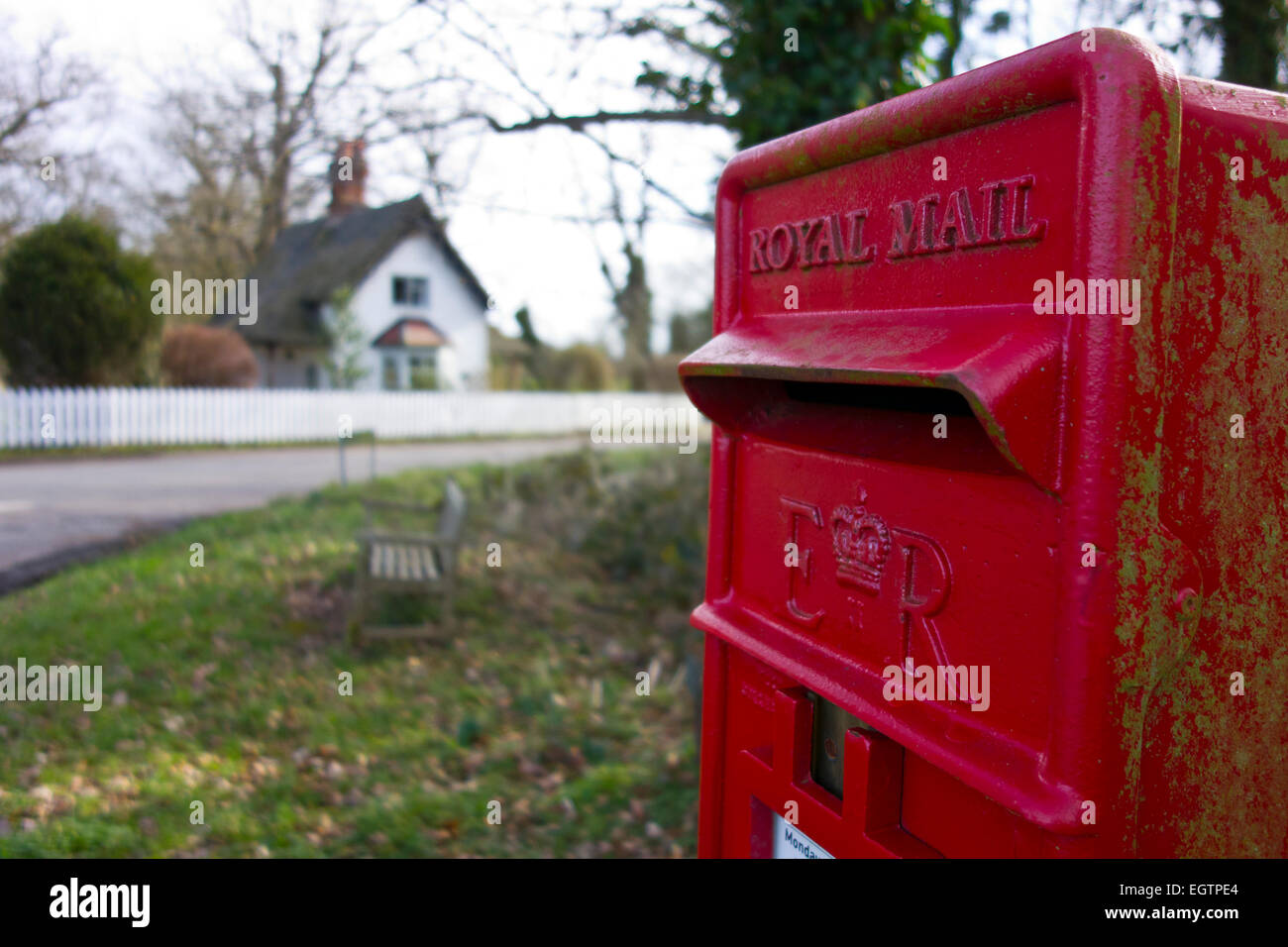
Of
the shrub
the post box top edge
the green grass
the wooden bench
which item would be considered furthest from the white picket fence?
the post box top edge

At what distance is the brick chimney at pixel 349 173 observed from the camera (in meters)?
4.60

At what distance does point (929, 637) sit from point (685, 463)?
22.1 feet

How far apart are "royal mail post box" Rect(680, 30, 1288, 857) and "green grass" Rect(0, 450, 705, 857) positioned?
2.79m

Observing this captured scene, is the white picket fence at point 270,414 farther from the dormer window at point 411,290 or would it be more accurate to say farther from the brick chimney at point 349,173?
the brick chimney at point 349,173

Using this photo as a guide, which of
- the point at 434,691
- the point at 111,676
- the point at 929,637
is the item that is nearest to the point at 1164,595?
the point at 929,637

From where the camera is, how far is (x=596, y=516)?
880 centimetres

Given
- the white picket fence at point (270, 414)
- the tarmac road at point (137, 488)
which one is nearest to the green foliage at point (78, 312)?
the white picket fence at point (270, 414)

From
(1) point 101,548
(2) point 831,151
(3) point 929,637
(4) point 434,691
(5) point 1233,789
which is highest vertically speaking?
(2) point 831,151

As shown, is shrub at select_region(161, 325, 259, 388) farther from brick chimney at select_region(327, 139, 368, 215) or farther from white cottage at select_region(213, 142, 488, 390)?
brick chimney at select_region(327, 139, 368, 215)

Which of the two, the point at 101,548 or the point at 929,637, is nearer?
the point at 929,637

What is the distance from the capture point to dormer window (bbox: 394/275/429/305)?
27859mm

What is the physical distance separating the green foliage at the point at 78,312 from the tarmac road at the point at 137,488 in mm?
1939
